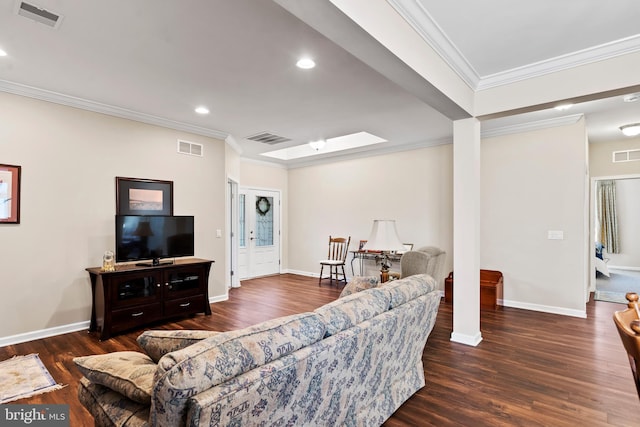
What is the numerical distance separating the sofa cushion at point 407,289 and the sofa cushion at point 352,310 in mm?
73

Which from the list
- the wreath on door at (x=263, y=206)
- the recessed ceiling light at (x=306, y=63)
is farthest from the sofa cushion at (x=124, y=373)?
the wreath on door at (x=263, y=206)

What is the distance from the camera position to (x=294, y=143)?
6.16m

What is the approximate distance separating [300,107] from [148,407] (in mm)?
3645

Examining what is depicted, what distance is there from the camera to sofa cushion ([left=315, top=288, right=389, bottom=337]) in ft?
5.27

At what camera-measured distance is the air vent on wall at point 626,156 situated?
17.8 ft

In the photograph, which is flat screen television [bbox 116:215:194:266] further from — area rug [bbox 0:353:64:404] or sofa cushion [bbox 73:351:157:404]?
sofa cushion [bbox 73:351:157:404]

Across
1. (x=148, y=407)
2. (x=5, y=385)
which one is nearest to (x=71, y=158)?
(x=5, y=385)

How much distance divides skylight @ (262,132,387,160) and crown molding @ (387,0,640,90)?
2750 mm

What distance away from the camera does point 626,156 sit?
5523mm

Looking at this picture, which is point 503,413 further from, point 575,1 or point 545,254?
point 545,254

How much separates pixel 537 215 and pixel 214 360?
5085mm

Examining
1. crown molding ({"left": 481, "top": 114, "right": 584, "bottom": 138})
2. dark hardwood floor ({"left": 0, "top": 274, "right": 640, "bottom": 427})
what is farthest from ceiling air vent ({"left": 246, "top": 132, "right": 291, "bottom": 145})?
crown molding ({"left": 481, "top": 114, "right": 584, "bottom": 138})

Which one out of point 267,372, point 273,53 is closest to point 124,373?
point 267,372

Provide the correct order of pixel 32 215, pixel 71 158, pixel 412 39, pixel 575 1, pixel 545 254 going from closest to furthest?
pixel 575 1 → pixel 412 39 → pixel 32 215 → pixel 71 158 → pixel 545 254
